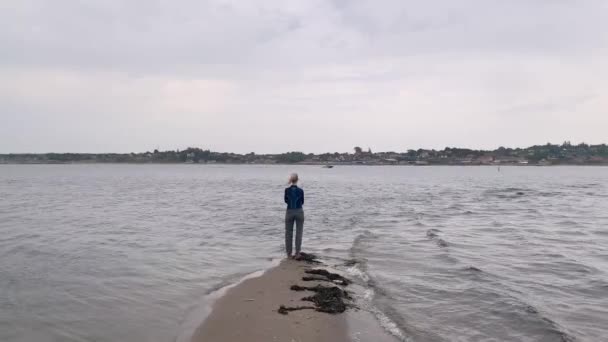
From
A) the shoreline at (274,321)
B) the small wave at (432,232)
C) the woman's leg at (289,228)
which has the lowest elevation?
the small wave at (432,232)

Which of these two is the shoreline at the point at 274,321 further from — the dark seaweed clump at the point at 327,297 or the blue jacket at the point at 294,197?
the blue jacket at the point at 294,197

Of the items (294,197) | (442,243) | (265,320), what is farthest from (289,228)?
(442,243)

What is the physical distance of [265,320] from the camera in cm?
731

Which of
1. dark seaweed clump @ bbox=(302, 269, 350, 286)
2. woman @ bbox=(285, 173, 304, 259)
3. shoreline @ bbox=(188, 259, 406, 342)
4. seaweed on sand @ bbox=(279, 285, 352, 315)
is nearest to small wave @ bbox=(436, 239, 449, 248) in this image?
woman @ bbox=(285, 173, 304, 259)

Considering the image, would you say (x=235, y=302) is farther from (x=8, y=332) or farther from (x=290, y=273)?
(x=8, y=332)

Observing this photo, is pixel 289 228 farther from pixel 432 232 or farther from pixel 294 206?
pixel 432 232

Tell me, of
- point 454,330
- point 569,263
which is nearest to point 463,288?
point 454,330

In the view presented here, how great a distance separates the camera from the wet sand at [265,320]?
21.9ft

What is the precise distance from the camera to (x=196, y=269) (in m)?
11.8

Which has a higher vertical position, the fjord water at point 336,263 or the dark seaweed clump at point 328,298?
the dark seaweed clump at point 328,298

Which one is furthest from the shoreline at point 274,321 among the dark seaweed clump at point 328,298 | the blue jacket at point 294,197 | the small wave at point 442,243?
the small wave at point 442,243

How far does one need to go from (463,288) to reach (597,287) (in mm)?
3219

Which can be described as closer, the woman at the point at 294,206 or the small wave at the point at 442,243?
the woman at the point at 294,206

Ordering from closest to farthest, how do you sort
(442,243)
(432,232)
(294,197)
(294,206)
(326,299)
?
(326,299)
(294,197)
(294,206)
(442,243)
(432,232)
